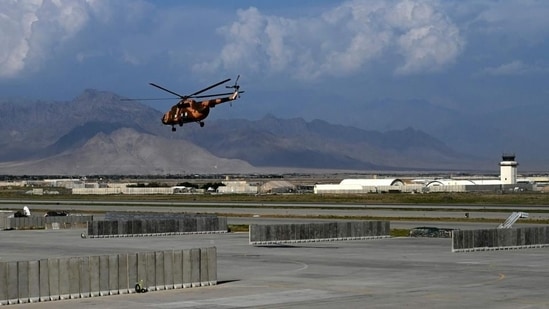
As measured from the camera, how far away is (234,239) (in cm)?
6806

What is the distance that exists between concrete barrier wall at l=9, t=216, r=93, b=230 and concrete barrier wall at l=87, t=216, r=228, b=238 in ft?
42.4

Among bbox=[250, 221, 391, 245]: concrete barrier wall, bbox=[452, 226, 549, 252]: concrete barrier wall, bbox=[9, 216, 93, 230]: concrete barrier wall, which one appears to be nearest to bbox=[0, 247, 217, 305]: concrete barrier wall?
bbox=[452, 226, 549, 252]: concrete barrier wall

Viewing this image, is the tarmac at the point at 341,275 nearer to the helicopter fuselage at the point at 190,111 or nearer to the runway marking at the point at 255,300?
the runway marking at the point at 255,300

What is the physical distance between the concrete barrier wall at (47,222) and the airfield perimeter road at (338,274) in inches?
537

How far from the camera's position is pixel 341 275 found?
143 feet

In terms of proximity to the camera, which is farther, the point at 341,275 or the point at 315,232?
the point at 315,232

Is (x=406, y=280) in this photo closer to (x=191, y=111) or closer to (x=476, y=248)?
(x=476, y=248)

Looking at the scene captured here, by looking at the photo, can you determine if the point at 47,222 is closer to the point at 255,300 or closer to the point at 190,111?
the point at 190,111

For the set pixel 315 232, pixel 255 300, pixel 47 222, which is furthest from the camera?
pixel 47 222

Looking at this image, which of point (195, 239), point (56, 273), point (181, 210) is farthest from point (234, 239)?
point (181, 210)

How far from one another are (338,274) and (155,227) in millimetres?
31095

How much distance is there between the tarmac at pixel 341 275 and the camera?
35.0 meters

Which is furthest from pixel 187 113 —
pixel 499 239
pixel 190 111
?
pixel 499 239

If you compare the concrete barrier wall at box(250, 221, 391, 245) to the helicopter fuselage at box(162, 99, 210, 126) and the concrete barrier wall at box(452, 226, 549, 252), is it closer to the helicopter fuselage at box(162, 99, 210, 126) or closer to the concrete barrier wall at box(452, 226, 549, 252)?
the concrete barrier wall at box(452, 226, 549, 252)
